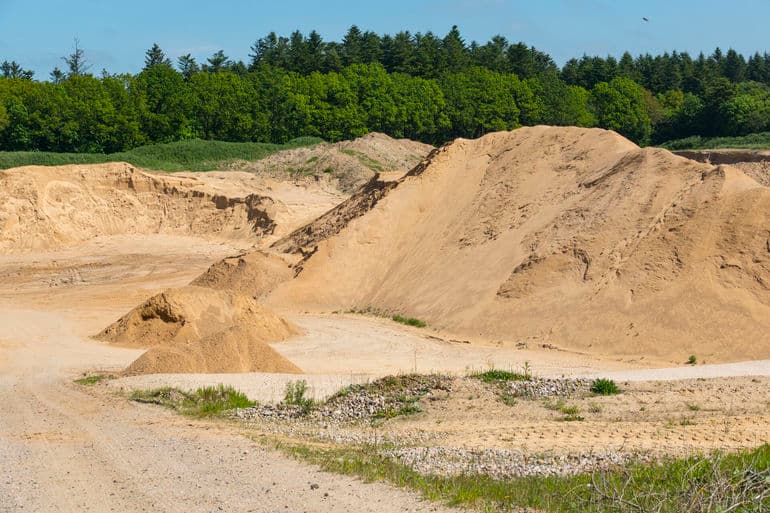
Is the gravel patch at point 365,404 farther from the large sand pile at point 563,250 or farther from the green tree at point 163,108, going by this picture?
the green tree at point 163,108

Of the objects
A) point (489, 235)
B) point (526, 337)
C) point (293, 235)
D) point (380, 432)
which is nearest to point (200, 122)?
point (293, 235)

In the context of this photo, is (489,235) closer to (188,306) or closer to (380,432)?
(188,306)

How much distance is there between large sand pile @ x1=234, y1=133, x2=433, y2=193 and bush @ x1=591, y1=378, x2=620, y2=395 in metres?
42.3

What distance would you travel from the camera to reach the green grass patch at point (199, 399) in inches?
595

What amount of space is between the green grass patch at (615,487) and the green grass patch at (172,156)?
53112 millimetres

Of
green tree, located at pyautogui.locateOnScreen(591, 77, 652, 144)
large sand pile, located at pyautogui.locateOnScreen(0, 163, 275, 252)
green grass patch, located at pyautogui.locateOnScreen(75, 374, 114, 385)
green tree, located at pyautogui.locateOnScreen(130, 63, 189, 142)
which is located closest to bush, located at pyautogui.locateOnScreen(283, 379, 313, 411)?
green grass patch, located at pyautogui.locateOnScreen(75, 374, 114, 385)

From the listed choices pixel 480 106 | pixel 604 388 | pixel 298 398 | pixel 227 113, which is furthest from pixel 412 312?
pixel 480 106

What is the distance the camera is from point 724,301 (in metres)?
24.1

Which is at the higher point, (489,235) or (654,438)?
(489,235)

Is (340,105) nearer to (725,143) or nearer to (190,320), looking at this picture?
(725,143)

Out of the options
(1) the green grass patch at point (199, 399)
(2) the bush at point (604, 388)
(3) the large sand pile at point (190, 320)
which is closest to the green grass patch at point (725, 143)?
(3) the large sand pile at point (190, 320)

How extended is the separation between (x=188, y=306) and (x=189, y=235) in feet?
81.9

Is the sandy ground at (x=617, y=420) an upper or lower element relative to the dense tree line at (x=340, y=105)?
lower

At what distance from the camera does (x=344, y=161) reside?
61.6 metres
